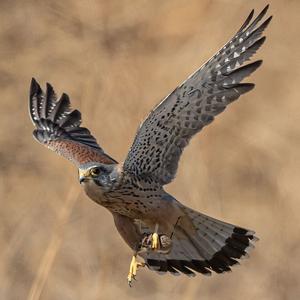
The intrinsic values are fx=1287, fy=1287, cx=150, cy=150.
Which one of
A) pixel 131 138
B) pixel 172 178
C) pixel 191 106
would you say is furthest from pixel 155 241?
pixel 131 138

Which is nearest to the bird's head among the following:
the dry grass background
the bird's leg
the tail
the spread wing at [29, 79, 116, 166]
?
the bird's leg

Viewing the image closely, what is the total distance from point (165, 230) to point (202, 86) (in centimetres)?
87

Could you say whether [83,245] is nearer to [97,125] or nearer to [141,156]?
[97,125]

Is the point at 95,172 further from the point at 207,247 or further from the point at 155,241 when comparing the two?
the point at 207,247

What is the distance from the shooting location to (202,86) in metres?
6.97

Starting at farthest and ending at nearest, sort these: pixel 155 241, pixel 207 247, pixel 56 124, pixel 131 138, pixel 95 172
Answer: pixel 131 138 < pixel 56 124 < pixel 207 247 < pixel 155 241 < pixel 95 172

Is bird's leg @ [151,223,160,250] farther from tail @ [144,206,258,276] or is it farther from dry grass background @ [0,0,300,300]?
dry grass background @ [0,0,300,300]

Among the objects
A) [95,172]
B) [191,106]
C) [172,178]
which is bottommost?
[95,172]

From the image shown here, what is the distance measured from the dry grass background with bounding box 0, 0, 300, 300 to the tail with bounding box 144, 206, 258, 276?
1.14 metres

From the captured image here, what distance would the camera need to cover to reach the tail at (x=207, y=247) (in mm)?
7359

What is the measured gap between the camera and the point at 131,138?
10375 mm

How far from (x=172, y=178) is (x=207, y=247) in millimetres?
498

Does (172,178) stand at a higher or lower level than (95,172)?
higher

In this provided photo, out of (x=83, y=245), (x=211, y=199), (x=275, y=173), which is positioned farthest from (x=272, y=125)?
(x=83, y=245)
